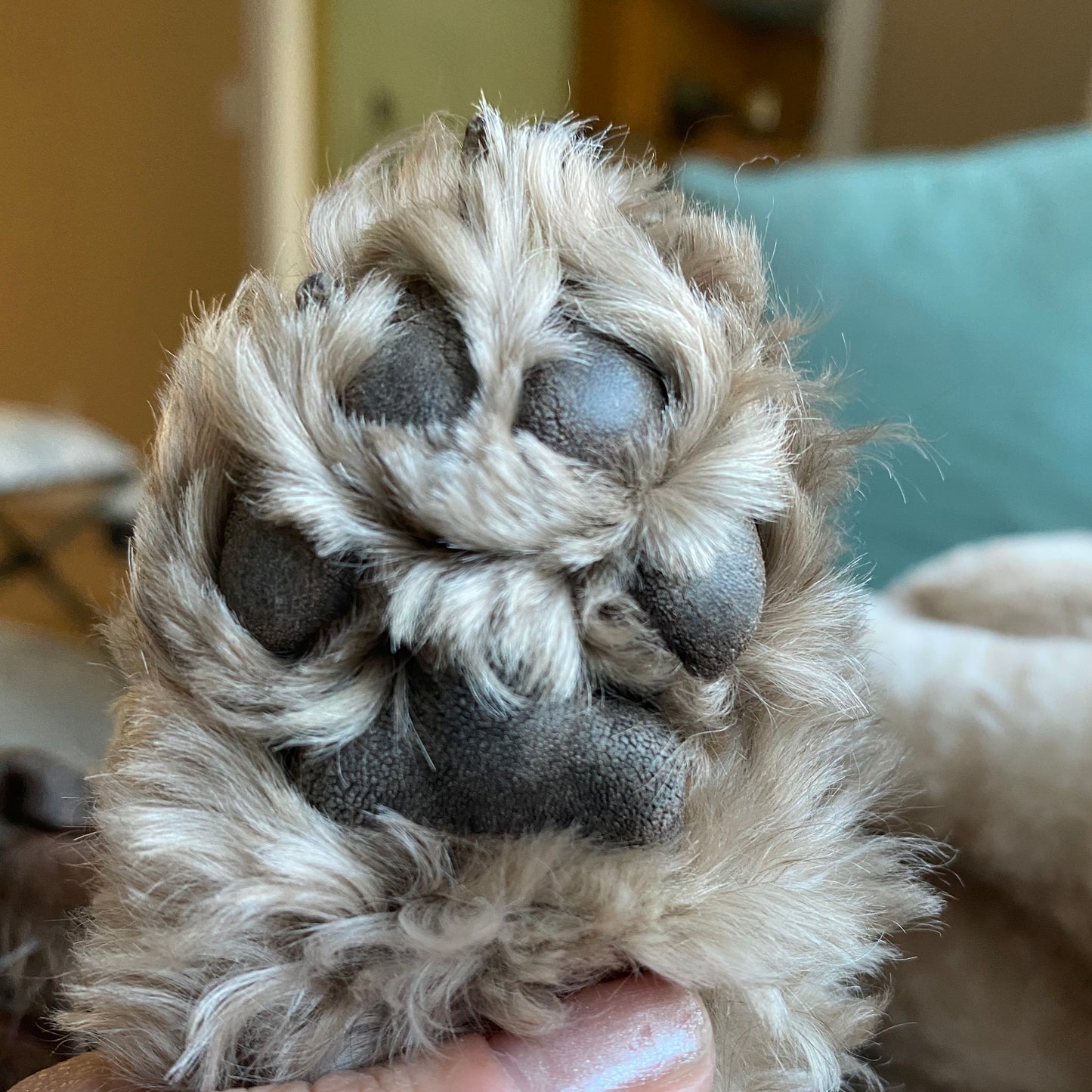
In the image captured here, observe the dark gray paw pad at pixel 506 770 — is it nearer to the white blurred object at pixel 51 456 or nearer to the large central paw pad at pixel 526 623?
the large central paw pad at pixel 526 623

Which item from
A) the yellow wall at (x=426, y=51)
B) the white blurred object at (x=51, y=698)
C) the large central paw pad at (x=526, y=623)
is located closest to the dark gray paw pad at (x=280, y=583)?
the large central paw pad at (x=526, y=623)

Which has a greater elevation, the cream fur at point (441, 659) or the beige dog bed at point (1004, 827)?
the cream fur at point (441, 659)

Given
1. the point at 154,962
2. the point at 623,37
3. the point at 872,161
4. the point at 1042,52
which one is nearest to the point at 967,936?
the point at 154,962

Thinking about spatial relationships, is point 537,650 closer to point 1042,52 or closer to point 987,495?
point 987,495

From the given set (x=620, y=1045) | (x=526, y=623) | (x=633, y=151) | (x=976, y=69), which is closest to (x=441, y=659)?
(x=526, y=623)

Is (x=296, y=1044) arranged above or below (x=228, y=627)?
below

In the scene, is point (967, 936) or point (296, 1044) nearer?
point (296, 1044)

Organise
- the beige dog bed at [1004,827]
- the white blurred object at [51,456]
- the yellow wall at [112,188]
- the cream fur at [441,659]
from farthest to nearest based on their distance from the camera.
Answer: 1. the yellow wall at [112,188]
2. the white blurred object at [51,456]
3. the beige dog bed at [1004,827]
4. the cream fur at [441,659]
